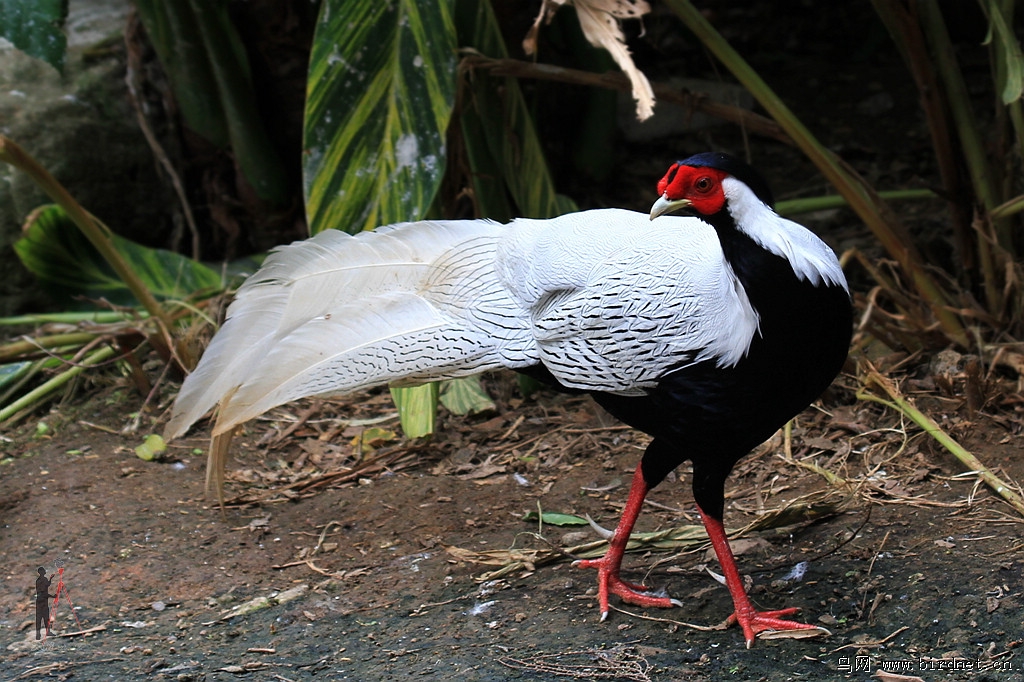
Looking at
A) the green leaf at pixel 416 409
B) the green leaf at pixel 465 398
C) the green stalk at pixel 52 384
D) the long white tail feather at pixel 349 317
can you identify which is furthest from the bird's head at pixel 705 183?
the green stalk at pixel 52 384

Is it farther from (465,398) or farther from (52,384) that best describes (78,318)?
(465,398)

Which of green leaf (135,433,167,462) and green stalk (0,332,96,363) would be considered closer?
green leaf (135,433,167,462)

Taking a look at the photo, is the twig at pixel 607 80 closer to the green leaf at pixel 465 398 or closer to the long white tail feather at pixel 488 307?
the long white tail feather at pixel 488 307

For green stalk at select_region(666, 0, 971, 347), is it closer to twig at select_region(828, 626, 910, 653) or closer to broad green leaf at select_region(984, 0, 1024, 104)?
broad green leaf at select_region(984, 0, 1024, 104)

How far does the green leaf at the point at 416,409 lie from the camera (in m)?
3.35

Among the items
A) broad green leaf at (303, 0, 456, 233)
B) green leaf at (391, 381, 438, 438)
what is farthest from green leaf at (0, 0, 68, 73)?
green leaf at (391, 381, 438, 438)

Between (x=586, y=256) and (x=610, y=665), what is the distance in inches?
36.3

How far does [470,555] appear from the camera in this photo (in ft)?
8.99

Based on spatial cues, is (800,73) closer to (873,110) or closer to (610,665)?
(873,110)

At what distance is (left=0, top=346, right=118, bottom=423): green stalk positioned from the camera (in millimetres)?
3699

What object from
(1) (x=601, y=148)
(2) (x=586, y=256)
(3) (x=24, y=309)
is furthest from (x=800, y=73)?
(3) (x=24, y=309)

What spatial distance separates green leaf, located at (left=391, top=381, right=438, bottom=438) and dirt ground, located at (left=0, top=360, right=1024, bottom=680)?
126 millimetres

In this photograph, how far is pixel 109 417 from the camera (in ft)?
12.3

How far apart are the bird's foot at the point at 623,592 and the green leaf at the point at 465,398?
1118 millimetres
